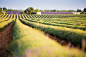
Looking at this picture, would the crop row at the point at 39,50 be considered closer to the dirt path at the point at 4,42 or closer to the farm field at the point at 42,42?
the farm field at the point at 42,42

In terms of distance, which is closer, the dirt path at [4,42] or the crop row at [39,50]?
the crop row at [39,50]

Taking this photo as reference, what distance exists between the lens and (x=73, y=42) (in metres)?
5.30

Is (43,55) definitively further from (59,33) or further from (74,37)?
(59,33)

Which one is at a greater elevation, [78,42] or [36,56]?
[36,56]

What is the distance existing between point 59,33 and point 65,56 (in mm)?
5424

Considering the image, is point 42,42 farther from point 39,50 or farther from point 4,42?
point 4,42

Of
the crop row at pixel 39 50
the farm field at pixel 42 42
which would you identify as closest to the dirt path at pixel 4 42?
the farm field at pixel 42 42

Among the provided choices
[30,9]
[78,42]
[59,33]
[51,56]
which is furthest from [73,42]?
[30,9]

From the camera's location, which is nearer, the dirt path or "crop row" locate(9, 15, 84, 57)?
"crop row" locate(9, 15, 84, 57)

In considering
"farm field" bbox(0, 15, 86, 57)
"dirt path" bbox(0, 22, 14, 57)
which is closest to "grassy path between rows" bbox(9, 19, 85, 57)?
"farm field" bbox(0, 15, 86, 57)

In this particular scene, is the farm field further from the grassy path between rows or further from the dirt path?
the dirt path

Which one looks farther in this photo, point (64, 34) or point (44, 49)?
point (64, 34)

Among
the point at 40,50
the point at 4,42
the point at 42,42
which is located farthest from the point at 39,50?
the point at 4,42

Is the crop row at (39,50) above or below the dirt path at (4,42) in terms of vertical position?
above
